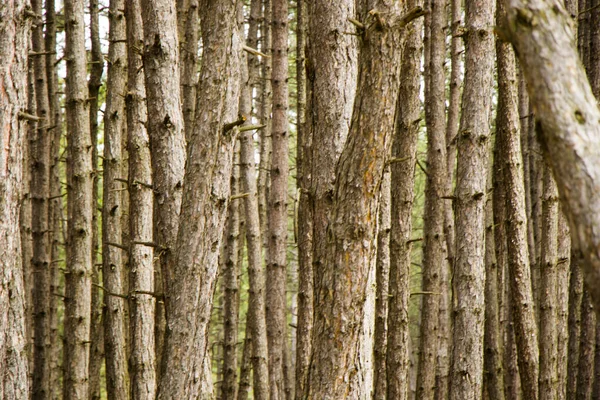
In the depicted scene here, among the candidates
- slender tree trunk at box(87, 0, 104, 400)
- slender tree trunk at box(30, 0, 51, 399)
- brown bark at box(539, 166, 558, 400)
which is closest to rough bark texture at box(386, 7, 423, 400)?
brown bark at box(539, 166, 558, 400)

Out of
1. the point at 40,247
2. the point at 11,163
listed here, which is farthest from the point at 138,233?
the point at 40,247

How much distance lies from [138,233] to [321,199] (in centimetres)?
223

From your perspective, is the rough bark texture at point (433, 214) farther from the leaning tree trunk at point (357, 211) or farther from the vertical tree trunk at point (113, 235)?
the leaning tree trunk at point (357, 211)

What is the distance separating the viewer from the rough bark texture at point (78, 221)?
701cm

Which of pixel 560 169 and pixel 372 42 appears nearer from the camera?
pixel 560 169

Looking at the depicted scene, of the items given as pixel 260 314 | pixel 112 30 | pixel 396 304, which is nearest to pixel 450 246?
pixel 260 314

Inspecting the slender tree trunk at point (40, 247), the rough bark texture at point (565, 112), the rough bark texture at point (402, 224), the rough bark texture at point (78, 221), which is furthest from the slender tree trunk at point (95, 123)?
the rough bark texture at point (565, 112)

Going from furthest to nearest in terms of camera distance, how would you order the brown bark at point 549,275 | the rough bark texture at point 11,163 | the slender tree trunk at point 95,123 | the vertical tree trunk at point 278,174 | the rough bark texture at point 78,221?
the vertical tree trunk at point 278,174, the slender tree trunk at point 95,123, the brown bark at point 549,275, the rough bark texture at point 78,221, the rough bark texture at point 11,163

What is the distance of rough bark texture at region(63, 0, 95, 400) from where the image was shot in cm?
701

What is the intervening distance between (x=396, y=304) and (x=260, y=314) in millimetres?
2913

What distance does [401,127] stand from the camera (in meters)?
6.44

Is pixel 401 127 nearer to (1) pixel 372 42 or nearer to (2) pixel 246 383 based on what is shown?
(1) pixel 372 42

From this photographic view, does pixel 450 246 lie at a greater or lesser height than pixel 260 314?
greater

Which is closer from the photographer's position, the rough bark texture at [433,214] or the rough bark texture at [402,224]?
the rough bark texture at [402,224]
